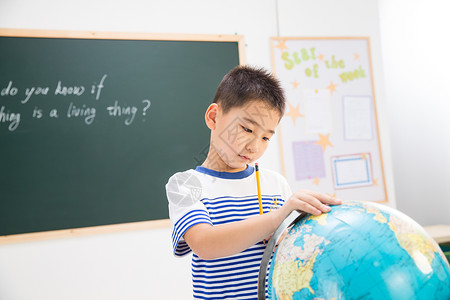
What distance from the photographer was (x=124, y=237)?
2.04 metres

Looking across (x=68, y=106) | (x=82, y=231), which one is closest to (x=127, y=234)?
(x=82, y=231)

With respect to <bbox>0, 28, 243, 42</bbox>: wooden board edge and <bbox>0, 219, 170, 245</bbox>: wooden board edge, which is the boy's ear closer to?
<bbox>0, 219, 170, 245</bbox>: wooden board edge

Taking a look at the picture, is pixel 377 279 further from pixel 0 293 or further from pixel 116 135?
pixel 0 293

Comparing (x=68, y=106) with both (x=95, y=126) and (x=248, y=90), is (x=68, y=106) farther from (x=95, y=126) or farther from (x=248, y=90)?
(x=248, y=90)

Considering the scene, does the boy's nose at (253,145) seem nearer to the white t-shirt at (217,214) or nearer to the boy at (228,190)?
the boy at (228,190)

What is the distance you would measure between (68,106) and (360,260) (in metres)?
1.86

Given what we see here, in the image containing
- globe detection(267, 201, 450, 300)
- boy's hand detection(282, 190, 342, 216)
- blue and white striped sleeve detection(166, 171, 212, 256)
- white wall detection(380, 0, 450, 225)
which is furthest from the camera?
white wall detection(380, 0, 450, 225)

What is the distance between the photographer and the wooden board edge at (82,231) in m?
1.89

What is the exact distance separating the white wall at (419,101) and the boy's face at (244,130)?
2230 millimetres

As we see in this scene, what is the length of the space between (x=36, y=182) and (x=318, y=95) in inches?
69.9

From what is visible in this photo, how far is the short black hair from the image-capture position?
0.92 m

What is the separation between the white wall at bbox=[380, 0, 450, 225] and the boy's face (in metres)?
2.23

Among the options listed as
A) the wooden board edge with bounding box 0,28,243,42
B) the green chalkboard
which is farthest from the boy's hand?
the wooden board edge with bounding box 0,28,243,42

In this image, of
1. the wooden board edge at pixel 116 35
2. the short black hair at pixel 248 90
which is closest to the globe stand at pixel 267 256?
the short black hair at pixel 248 90
